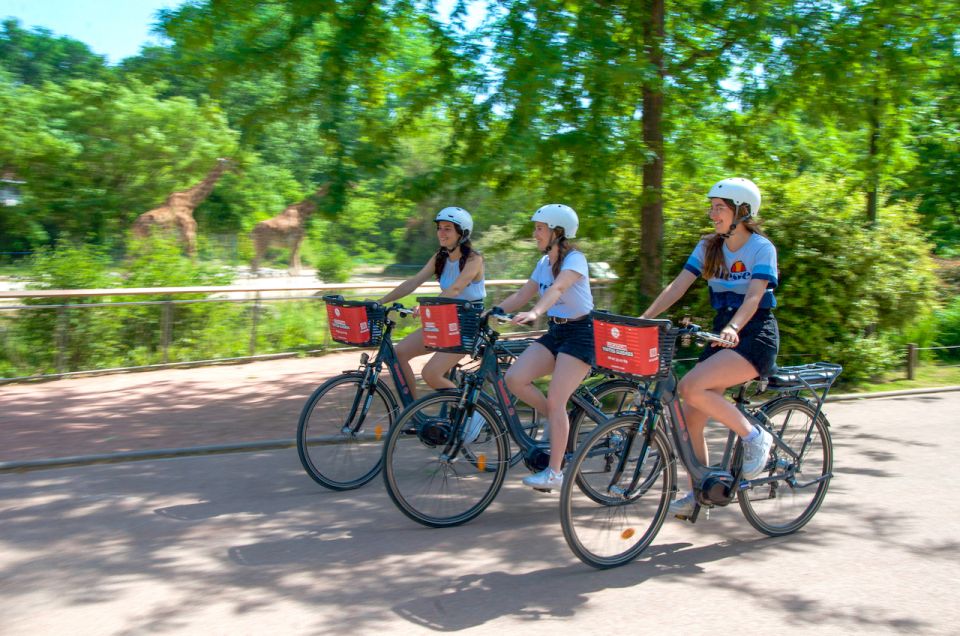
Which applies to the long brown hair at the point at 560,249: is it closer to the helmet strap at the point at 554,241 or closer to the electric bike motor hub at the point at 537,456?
the helmet strap at the point at 554,241

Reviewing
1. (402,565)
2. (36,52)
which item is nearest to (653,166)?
(402,565)

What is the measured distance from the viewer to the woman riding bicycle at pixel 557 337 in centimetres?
534

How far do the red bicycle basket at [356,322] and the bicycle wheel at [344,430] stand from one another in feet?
0.87

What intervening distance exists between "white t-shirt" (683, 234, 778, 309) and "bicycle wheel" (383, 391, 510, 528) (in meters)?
1.60

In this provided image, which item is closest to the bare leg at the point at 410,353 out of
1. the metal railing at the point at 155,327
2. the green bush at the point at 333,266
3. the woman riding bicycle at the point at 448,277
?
the woman riding bicycle at the point at 448,277

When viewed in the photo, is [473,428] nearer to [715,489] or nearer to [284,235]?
[715,489]

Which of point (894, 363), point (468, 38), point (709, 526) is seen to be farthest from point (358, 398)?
point (894, 363)

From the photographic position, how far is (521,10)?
26.8 feet

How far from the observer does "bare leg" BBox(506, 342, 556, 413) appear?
5.52m

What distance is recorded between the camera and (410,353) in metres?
6.40

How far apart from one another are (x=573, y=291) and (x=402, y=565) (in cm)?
204

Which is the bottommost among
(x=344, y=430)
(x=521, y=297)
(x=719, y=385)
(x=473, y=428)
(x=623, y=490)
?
(x=623, y=490)

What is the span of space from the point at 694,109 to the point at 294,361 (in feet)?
20.5

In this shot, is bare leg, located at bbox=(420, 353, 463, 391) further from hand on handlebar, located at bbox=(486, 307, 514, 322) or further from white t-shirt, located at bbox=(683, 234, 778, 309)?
white t-shirt, located at bbox=(683, 234, 778, 309)
